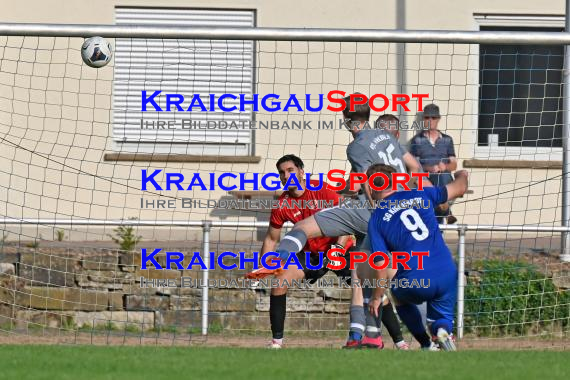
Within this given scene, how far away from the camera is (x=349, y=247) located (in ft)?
37.5

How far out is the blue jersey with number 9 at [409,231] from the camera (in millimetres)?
9688

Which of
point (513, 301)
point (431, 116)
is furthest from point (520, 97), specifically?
point (513, 301)

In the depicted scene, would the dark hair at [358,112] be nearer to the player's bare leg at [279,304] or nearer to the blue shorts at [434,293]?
the player's bare leg at [279,304]

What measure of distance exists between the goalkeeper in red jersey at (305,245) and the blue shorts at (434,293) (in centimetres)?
149

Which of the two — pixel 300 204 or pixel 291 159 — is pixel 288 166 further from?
pixel 300 204

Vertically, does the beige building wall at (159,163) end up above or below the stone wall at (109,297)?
above

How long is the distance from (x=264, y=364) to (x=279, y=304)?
2.85 m

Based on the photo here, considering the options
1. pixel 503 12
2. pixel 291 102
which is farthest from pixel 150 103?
pixel 503 12

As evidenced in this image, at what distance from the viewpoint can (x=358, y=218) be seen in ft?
35.3

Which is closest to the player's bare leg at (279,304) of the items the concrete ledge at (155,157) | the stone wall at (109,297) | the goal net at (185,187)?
the goal net at (185,187)

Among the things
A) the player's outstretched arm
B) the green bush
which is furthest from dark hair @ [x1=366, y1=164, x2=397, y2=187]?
the green bush

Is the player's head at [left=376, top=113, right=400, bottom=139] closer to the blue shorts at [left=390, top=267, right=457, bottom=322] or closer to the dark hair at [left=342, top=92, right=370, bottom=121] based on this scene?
the dark hair at [left=342, top=92, right=370, bottom=121]

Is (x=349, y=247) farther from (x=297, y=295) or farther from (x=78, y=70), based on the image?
(x=78, y=70)

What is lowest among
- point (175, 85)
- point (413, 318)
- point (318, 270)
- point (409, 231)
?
point (413, 318)
